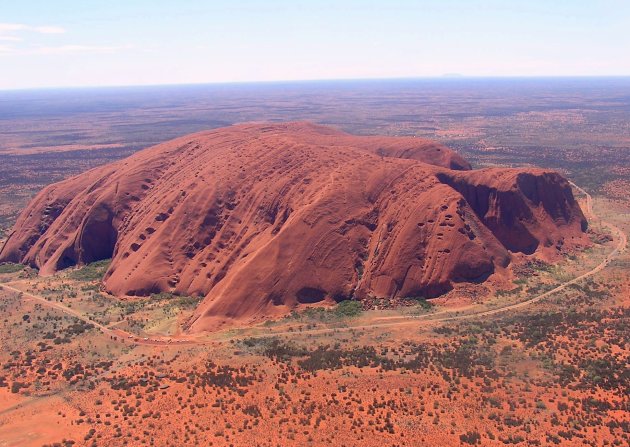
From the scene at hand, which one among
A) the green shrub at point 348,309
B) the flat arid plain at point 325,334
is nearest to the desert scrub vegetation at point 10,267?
the flat arid plain at point 325,334

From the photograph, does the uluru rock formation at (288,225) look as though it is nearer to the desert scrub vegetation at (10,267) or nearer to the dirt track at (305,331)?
the desert scrub vegetation at (10,267)

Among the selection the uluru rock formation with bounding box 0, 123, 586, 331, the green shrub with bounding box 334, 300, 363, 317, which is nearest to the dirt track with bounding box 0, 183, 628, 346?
the green shrub with bounding box 334, 300, 363, 317

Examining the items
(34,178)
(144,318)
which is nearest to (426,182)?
(144,318)

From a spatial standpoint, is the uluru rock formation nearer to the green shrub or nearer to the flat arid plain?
the flat arid plain

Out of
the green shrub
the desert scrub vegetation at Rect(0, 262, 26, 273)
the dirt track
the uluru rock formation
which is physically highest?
the uluru rock formation

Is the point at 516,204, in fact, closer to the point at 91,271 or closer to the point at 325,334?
the point at 325,334

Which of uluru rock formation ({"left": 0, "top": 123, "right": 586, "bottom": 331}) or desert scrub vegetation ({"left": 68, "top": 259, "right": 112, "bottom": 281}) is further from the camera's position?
desert scrub vegetation ({"left": 68, "top": 259, "right": 112, "bottom": 281})
